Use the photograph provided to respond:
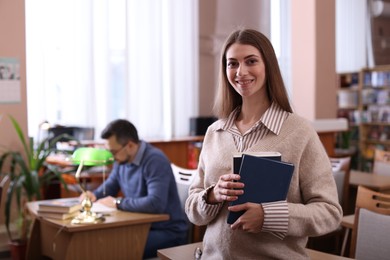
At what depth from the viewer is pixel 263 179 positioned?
1656 millimetres

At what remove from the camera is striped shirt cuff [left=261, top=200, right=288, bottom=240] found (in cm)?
166

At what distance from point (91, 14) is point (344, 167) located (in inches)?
133

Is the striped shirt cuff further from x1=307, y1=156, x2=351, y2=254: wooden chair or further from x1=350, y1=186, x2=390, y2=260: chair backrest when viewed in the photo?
x1=307, y1=156, x2=351, y2=254: wooden chair

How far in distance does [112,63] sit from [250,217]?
4.86m

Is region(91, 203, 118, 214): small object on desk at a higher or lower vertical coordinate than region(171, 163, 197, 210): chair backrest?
lower

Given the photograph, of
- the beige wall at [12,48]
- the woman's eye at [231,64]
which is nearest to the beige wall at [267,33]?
the beige wall at [12,48]

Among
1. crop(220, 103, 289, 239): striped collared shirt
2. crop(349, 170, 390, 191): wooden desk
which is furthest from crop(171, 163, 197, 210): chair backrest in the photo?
crop(220, 103, 289, 239): striped collared shirt

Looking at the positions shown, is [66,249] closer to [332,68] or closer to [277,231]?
[277,231]

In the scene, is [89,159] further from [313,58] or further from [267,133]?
[313,58]

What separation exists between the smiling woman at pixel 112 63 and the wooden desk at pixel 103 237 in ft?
9.16

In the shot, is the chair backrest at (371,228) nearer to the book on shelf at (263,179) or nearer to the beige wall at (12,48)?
the book on shelf at (263,179)

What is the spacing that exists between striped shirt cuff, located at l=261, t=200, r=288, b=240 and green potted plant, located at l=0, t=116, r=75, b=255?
8.85 ft

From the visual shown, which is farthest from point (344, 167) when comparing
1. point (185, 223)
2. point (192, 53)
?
point (192, 53)

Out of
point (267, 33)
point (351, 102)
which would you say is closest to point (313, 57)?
point (267, 33)
